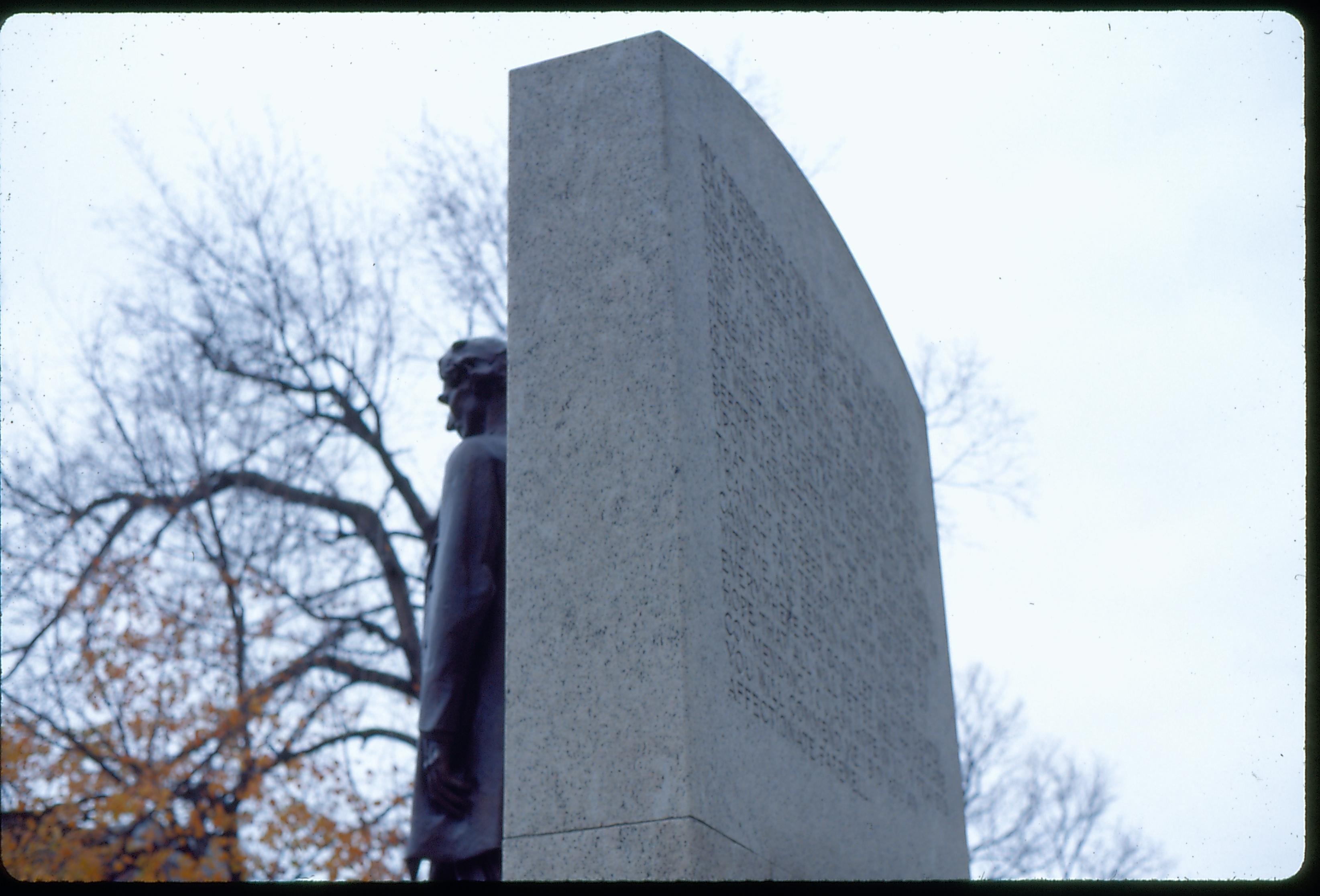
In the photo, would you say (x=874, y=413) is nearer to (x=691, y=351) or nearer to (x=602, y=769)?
(x=691, y=351)

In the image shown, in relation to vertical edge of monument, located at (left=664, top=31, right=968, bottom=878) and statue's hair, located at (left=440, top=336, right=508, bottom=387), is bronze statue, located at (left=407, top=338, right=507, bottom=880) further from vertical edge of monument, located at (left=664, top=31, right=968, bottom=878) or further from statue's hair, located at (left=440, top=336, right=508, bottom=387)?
vertical edge of monument, located at (left=664, top=31, right=968, bottom=878)

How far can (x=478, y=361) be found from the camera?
4750 millimetres

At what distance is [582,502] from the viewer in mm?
3625

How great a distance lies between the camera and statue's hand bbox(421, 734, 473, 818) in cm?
403

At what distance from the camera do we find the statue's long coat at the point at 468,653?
13.2 feet

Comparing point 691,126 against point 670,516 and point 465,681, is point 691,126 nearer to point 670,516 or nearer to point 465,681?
point 670,516

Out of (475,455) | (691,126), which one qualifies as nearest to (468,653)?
(475,455)

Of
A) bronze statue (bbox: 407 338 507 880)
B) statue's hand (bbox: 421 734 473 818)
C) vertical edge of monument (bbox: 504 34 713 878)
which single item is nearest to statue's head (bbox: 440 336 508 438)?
bronze statue (bbox: 407 338 507 880)

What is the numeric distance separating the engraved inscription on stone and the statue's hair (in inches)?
36.1

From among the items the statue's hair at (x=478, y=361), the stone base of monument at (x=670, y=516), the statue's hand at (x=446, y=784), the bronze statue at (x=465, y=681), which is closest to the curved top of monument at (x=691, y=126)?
the stone base of monument at (x=670, y=516)

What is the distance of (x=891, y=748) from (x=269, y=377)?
29.9 feet

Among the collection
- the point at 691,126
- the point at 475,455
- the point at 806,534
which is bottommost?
the point at 806,534

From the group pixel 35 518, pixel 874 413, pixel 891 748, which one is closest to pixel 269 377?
pixel 35 518

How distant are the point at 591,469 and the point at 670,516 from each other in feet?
0.95
